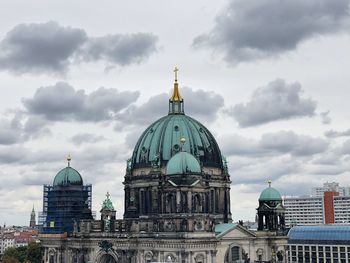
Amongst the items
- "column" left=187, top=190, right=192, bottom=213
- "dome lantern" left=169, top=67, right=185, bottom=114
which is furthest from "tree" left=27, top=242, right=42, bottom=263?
"column" left=187, top=190, right=192, bottom=213

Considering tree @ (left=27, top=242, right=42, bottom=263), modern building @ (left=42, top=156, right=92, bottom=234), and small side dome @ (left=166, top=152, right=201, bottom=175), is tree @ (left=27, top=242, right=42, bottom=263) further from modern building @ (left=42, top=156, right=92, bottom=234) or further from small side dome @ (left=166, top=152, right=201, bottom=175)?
small side dome @ (left=166, top=152, right=201, bottom=175)

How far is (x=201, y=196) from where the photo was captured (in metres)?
90.1

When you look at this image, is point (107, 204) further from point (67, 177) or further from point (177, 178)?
point (177, 178)

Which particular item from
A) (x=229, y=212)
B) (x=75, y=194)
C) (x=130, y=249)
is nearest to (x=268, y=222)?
(x=229, y=212)

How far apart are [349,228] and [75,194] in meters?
64.5

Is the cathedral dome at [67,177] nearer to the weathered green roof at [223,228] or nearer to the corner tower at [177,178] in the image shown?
the corner tower at [177,178]


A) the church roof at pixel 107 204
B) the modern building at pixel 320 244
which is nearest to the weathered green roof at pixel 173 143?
the church roof at pixel 107 204

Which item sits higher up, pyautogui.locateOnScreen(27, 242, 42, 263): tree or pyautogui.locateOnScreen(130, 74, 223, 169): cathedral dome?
pyautogui.locateOnScreen(130, 74, 223, 169): cathedral dome

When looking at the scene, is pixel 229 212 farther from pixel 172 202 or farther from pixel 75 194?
pixel 75 194

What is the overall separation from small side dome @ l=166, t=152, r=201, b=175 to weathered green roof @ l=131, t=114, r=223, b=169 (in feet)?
29.1

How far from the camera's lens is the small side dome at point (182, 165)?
90000mm

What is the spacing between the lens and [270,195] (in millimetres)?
106312

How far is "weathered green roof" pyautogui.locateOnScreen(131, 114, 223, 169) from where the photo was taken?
333ft

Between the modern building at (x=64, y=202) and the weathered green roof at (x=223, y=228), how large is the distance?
2823 centimetres
